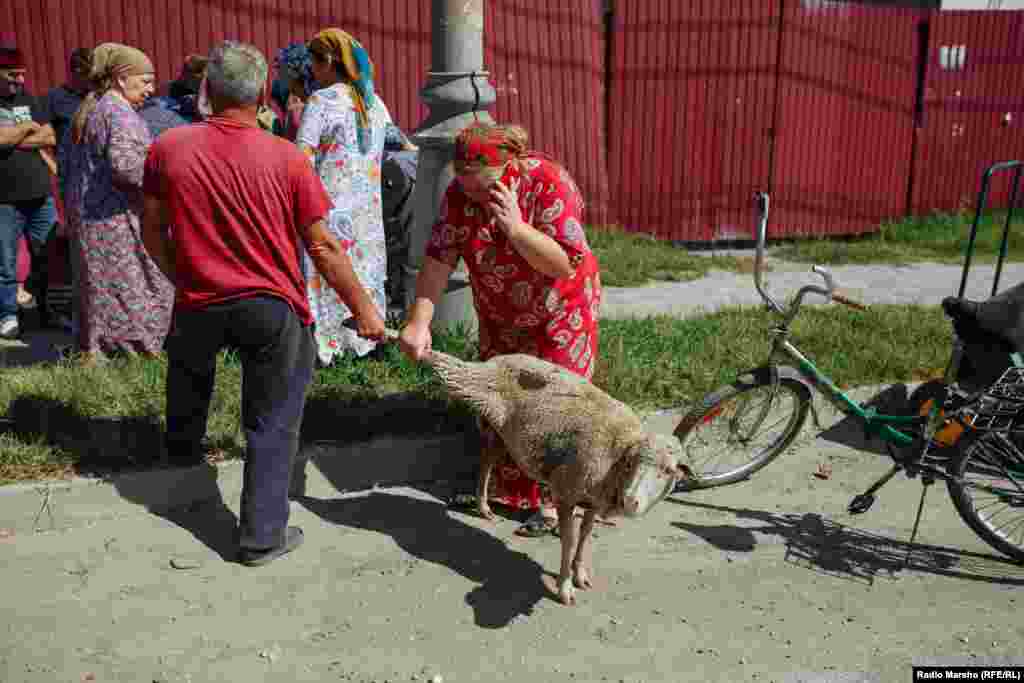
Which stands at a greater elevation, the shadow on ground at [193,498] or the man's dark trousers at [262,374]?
the man's dark trousers at [262,374]

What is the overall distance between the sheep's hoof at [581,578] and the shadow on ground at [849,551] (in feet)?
2.40

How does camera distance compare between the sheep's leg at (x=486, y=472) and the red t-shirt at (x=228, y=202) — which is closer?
the red t-shirt at (x=228, y=202)

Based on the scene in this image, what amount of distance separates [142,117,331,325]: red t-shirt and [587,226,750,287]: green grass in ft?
15.8

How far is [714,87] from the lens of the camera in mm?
10125

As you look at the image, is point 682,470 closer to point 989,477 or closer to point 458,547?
point 458,547

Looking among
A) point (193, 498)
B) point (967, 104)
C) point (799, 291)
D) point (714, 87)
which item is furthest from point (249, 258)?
point (967, 104)

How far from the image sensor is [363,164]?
5320 millimetres

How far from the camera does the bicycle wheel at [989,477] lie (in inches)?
158

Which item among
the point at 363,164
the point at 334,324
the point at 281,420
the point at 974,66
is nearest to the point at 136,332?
the point at 334,324

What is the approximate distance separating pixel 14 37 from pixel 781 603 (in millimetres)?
Answer: 7167

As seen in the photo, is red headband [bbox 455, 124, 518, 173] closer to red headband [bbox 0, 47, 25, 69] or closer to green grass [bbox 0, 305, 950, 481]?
green grass [bbox 0, 305, 950, 481]

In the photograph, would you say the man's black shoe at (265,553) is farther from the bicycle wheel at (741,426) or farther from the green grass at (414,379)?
the bicycle wheel at (741,426)

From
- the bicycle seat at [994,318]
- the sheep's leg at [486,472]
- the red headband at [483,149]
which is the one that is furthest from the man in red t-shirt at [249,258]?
the bicycle seat at [994,318]

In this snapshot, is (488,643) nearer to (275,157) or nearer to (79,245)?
(275,157)
